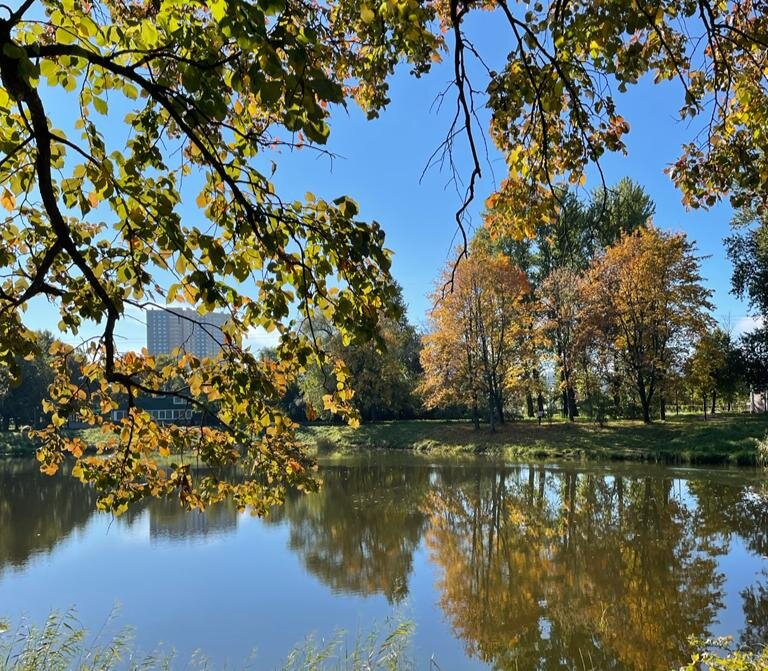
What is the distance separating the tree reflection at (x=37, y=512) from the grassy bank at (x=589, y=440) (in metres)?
6.45

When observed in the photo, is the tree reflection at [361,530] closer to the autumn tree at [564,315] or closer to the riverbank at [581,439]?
the riverbank at [581,439]

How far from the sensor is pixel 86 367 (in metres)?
3.34

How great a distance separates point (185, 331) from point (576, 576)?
8.09m

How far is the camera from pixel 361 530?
42.9ft

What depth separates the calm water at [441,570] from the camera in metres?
7.38

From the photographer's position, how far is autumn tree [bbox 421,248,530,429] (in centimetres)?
2684

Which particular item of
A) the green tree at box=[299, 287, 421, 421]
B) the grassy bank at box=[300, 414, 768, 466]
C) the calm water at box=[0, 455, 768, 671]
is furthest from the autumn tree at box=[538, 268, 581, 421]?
the calm water at box=[0, 455, 768, 671]

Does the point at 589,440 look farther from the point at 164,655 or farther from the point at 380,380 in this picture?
the point at 164,655

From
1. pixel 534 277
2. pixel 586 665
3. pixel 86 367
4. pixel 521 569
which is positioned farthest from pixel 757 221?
pixel 86 367

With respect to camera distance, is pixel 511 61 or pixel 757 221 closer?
pixel 511 61

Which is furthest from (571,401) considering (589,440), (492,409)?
(589,440)

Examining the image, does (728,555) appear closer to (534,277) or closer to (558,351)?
(558,351)

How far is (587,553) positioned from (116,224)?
33.2ft

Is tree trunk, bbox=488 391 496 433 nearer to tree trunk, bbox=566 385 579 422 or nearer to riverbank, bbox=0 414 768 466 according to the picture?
riverbank, bbox=0 414 768 466
